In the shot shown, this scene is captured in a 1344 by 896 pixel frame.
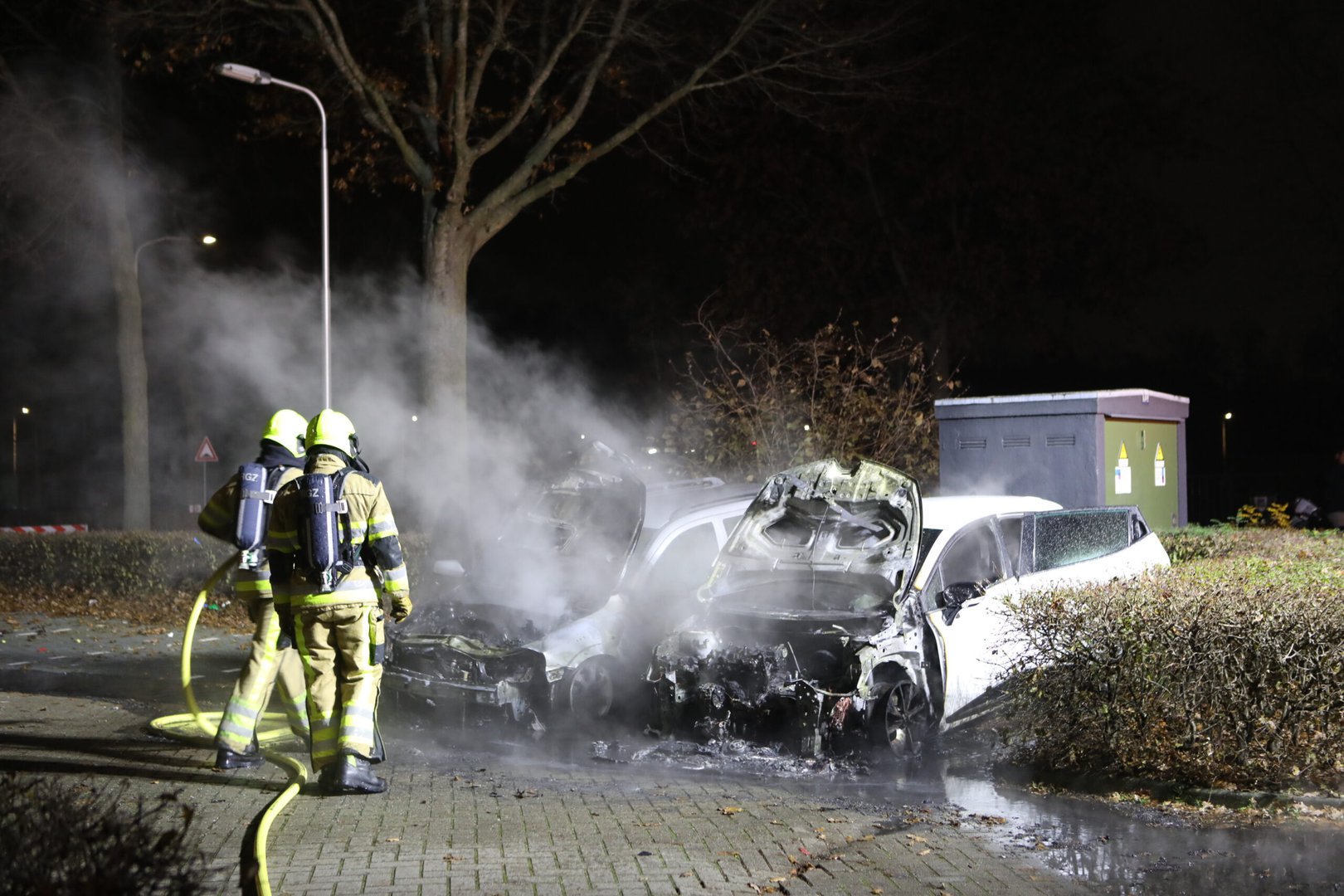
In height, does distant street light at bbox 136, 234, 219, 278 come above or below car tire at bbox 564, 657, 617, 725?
above

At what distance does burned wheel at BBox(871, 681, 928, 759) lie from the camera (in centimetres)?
711

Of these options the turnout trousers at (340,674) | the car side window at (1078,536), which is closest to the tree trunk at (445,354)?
the car side window at (1078,536)

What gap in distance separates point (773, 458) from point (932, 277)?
13.7 metres

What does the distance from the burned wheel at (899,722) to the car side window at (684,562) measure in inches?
66.5

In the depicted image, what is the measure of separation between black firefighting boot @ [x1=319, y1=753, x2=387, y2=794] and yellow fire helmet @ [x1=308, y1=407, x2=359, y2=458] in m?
1.54

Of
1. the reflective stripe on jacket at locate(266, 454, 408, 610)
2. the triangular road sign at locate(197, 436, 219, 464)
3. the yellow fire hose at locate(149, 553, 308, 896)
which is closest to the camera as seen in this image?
the yellow fire hose at locate(149, 553, 308, 896)

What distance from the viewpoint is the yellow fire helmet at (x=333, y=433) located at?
→ 6277 millimetres

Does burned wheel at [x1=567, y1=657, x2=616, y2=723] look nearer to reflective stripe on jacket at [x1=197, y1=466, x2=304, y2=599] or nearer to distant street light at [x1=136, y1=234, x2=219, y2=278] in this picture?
reflective stripe on jacket at [x1=197, y1=466, x2=304, y2=599]

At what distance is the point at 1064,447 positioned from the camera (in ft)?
36.6

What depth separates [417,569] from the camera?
1347 cm

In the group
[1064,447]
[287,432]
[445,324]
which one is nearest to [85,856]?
[287,432]

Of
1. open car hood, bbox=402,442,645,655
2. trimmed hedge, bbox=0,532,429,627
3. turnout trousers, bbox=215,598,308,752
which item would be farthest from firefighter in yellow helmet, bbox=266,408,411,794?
trimmed hedge, bbox=0,532,429,627

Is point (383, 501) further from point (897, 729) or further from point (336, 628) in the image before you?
point (897, 729)

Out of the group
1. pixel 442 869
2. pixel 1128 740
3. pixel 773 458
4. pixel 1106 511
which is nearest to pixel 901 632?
pixel 1128 740
